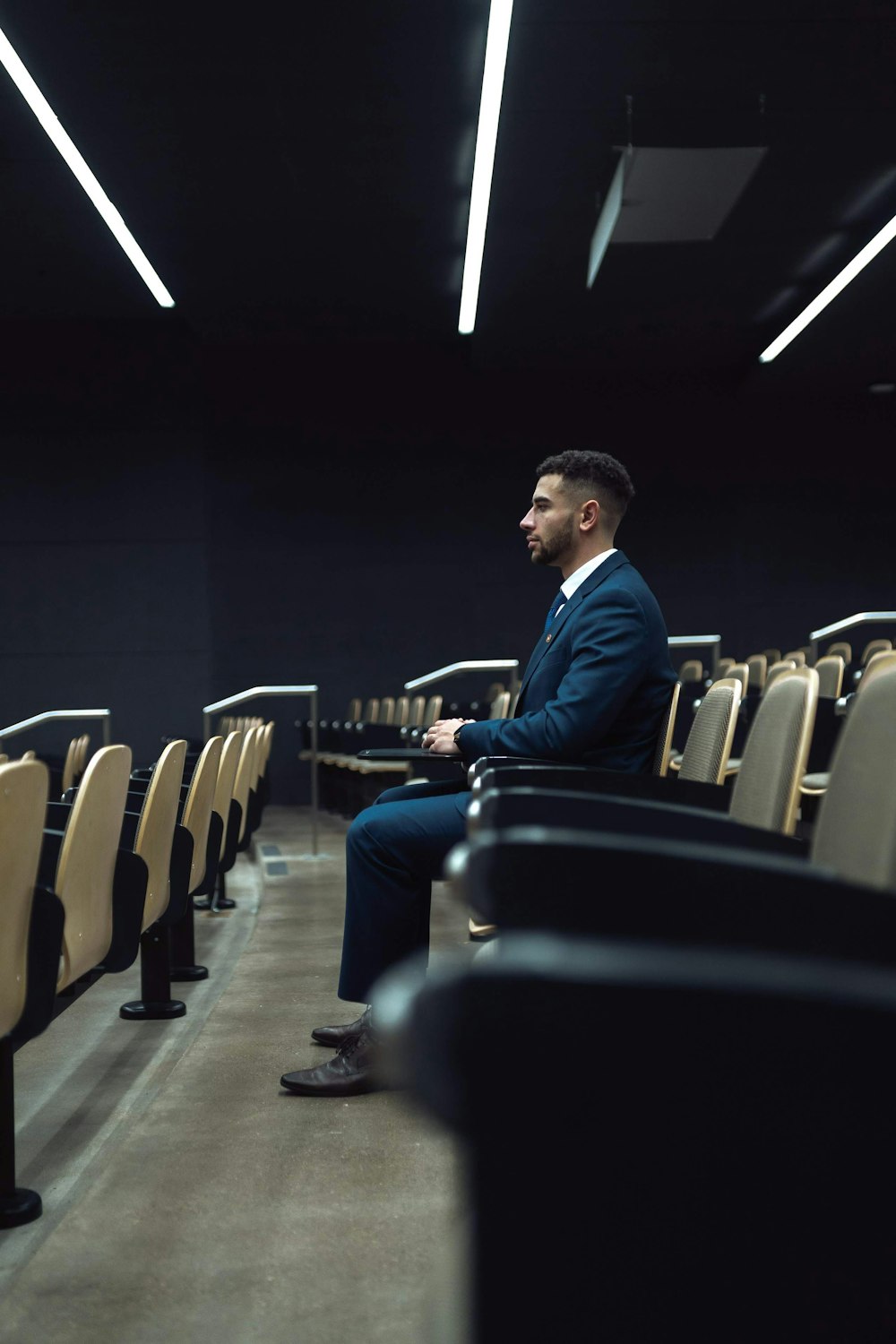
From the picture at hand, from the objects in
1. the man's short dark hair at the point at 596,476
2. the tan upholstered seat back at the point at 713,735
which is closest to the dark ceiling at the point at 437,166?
the man's short dark hair at the point at 596,476

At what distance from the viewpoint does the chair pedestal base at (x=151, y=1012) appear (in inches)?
114

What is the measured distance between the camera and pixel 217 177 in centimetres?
684

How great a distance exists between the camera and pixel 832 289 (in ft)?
26.9

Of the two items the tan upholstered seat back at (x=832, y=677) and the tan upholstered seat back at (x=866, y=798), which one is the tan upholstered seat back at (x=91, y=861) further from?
the tan upholstered seat back at (x=832, y=677)

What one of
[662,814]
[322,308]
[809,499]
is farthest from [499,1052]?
[809,499]

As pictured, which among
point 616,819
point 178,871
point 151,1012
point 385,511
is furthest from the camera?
point 385,511

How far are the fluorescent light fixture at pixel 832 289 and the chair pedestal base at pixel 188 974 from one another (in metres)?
5.89

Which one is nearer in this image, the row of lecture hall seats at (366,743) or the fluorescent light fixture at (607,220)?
the fluorescent light fixture at (607,220)

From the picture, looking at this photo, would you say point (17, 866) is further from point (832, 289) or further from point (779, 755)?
point (832, 289)

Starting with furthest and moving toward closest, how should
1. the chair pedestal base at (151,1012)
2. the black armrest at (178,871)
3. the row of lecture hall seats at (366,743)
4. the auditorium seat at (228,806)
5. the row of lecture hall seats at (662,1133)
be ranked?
the row of lecture hall seats at (366,743), the auditorium seat at (228,806), the chair pedestal base at (151,1012), the black armrest at (178,871), the row of lecture hall seats at (662,1133)

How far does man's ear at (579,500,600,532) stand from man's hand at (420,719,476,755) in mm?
483

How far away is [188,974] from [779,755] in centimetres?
237

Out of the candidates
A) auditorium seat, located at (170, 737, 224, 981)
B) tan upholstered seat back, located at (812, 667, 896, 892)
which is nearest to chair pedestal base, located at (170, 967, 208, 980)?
auditorium seat, located at (170, 737, 224, 981)

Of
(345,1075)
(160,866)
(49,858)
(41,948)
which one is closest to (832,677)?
(160,866)
